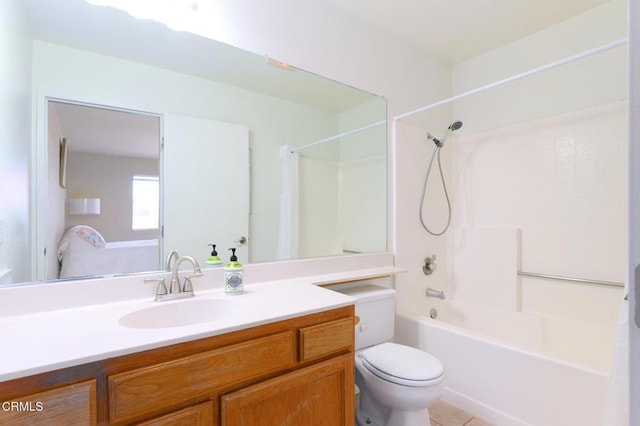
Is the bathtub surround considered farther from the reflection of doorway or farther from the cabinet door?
the reflection of doorway

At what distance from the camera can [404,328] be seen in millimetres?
2084

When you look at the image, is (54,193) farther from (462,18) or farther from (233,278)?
(462,18)

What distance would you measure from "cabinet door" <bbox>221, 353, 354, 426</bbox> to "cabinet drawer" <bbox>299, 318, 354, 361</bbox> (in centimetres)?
4

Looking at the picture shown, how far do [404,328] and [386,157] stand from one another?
3.83 feet

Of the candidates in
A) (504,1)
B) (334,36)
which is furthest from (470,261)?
(334,36)

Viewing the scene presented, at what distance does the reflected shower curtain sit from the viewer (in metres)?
1.76

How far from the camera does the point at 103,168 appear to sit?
1251mm

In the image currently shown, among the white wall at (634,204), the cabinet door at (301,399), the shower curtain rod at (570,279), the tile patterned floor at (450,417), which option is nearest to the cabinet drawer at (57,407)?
the cabinet door at (301,399)

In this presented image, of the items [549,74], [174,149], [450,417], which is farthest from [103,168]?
[549,74]

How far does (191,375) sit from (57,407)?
0.95 feet

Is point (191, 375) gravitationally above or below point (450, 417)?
above

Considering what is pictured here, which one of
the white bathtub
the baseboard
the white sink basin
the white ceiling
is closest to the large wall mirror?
the white sink basin

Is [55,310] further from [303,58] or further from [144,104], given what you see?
[303,58]

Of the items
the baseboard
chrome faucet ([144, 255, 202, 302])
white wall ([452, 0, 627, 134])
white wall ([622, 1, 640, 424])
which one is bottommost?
the baseboard
